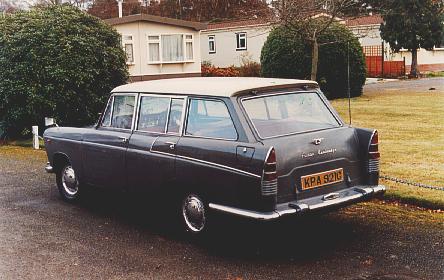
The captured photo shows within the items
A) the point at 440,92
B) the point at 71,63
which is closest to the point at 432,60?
the point at 440,92

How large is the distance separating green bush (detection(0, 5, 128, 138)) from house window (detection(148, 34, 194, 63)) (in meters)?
12.4

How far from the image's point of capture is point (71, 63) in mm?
15133

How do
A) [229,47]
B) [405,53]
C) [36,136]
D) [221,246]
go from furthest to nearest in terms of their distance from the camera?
[229,47] → [405,53] → [36,136] → [221,246]

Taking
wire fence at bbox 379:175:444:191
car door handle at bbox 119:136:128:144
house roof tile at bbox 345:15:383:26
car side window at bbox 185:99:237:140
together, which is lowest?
wire fence at bbox 379:175:444:191

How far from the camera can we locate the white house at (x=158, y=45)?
91.4ft

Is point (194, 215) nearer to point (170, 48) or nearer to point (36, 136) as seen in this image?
point (36, 136)

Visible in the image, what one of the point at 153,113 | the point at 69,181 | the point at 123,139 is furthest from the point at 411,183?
the point at 69,181

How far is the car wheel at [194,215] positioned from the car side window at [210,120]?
0.71 metres

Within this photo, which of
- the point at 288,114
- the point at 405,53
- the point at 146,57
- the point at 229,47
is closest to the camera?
the point at 288,114

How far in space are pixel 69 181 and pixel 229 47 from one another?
33.6m

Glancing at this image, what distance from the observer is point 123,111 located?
7562 mm

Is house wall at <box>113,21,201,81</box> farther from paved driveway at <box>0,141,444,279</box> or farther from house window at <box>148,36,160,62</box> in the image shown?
paved driveway at <box>0,141,444,279</box>

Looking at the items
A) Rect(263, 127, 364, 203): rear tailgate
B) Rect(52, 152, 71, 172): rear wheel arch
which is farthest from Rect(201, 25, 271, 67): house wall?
Rect(263, 127, 364, 203): rear tailgate

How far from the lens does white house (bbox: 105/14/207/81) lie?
27.9 meters
